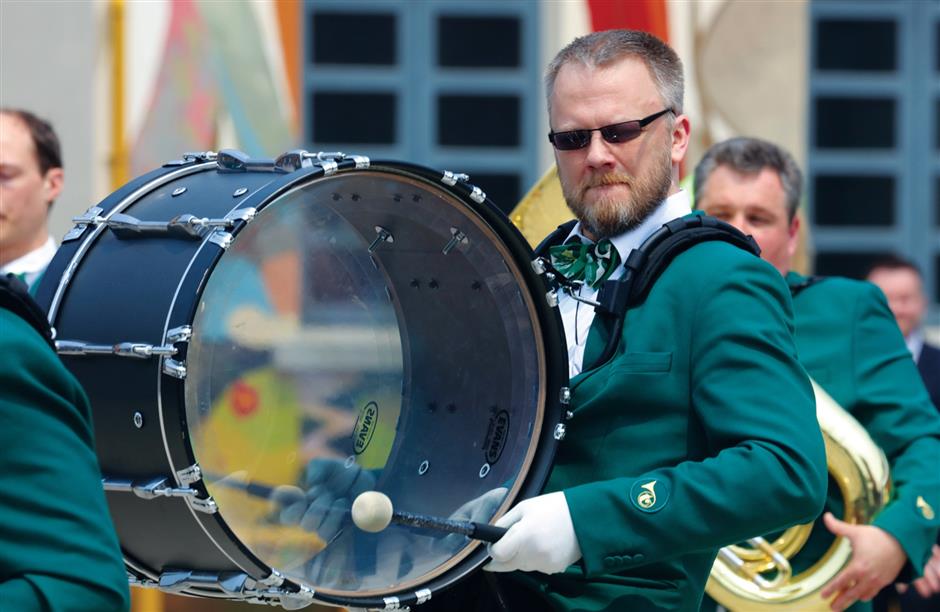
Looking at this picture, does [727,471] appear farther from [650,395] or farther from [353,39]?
[353,39]

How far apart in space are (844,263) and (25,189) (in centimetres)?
566

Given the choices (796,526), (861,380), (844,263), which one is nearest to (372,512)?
(796,526)

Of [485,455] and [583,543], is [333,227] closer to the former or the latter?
[485,455]

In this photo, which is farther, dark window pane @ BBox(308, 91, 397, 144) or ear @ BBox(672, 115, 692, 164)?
dark window pane @ BBox(308, 91, 397, 144)

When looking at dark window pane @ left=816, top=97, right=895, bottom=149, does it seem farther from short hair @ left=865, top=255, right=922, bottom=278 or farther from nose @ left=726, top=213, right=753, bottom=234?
nose @ left=726, top=213, right=753, bottom=234

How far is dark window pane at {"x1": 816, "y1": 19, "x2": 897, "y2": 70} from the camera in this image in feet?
29.4

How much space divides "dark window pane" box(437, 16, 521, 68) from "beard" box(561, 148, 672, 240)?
5837mm

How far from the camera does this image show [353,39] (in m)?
8.49

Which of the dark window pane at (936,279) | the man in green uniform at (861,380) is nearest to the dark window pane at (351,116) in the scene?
the dark window pane at (936,279)

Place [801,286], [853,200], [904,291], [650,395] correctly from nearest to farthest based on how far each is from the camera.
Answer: [650,395] < [801,286] < [904,291] < [853,200]

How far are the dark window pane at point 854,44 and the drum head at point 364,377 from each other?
6.51 metres

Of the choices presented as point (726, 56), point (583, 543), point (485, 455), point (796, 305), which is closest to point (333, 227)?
point (485, 455)

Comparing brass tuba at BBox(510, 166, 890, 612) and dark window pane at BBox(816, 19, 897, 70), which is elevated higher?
dark window pane at BBox(816, 19, 897, 70)

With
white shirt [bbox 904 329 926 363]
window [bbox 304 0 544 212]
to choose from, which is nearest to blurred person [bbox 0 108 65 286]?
white shirt [bbox 904 329 926 363]
